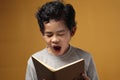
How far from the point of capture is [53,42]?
120 cm

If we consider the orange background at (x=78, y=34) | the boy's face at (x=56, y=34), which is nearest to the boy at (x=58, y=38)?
the boy's face at (x=56, y=34)

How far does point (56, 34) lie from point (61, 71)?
228 millimetres

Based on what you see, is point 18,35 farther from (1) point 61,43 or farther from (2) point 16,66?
(1) point 61,43

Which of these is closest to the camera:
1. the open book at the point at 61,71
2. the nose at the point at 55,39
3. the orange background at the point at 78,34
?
the open book at the point at 61,71

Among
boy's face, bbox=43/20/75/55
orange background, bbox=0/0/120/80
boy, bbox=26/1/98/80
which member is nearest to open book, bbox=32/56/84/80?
boy, bbox=26/1/98/80

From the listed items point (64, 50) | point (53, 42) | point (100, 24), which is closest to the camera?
point (53, 42)

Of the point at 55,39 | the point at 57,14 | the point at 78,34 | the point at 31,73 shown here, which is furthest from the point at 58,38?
the point at 78,34

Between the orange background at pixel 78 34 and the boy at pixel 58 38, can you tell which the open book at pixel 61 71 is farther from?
the orange background at pixel 78 34

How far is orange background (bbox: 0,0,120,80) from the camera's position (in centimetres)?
202

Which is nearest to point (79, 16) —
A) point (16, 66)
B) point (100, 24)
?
point (100, 24)

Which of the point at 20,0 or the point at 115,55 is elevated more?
the point at 20,0

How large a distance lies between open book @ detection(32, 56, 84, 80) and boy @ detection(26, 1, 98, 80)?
0.17 ft

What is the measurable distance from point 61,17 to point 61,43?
137 millimetres

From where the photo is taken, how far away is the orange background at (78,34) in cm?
202
